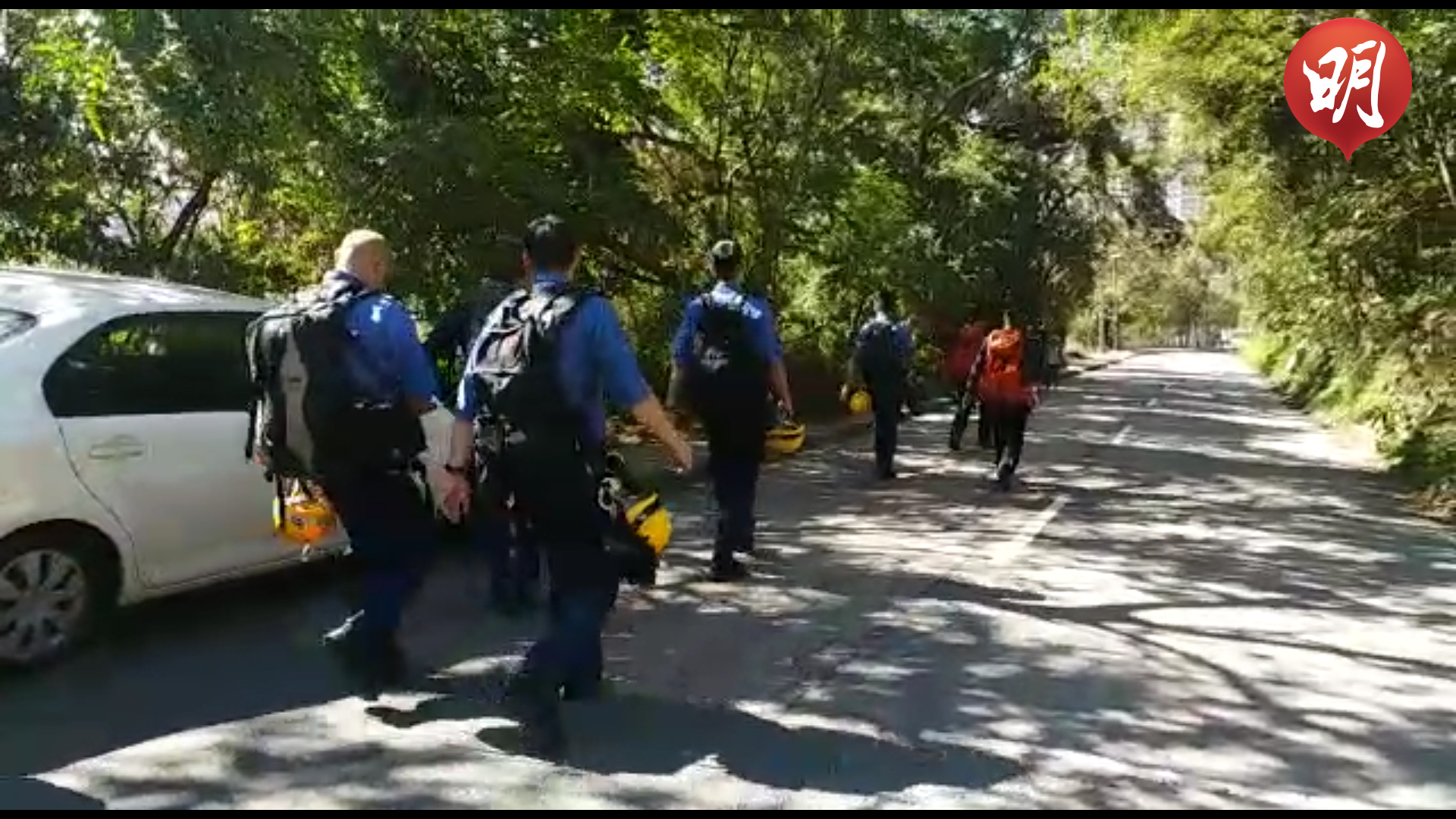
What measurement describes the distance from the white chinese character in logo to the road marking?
4.82 metres

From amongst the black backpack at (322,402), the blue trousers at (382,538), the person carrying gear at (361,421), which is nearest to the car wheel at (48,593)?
the person carrying gear at (361,421)

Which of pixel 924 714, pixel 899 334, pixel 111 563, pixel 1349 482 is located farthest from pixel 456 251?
pixel 1349 482

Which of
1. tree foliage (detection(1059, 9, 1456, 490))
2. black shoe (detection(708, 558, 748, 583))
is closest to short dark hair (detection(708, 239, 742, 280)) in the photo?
black shoe (detection(708, 558, 748, 583))

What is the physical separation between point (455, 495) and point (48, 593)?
1854 mm

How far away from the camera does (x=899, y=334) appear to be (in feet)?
41.9

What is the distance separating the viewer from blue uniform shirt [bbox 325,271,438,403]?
502 cm

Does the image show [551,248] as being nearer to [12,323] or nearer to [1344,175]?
[12,323]

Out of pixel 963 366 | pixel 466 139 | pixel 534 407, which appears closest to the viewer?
pixel 534 407

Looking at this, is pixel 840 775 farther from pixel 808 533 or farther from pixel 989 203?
pixel 989 203

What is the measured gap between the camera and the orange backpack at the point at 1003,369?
11859 millimetres

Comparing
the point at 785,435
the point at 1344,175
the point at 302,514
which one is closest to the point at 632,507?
the point at 302,514

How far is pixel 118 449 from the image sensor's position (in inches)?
224

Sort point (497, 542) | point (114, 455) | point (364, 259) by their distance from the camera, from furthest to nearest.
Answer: point (497, 542) → point (114, 455) → point (364, 259)

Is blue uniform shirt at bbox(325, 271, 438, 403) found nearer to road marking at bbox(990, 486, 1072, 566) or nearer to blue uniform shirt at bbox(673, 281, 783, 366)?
blue uniform shirt at bbox(673, 281, 783, 366)
